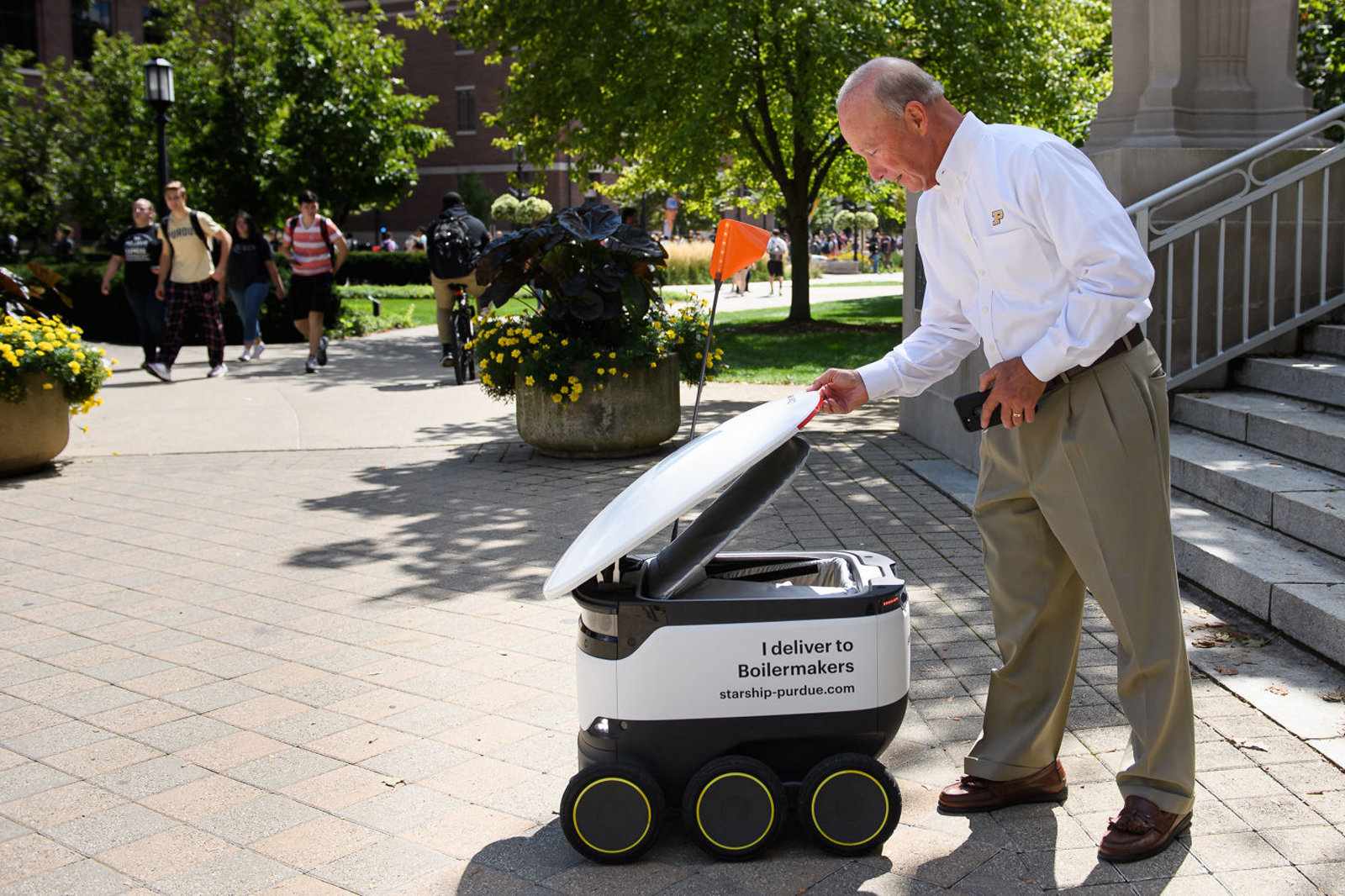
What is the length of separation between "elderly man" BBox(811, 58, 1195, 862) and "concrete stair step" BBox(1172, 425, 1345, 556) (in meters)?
2.17

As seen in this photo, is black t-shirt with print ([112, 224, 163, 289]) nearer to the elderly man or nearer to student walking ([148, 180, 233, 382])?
student walking ([148, 180, 233, 382])

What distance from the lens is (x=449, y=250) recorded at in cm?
1233

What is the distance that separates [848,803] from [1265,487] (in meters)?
3.16

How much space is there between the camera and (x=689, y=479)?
8.93ft

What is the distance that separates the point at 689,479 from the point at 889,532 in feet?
11.8

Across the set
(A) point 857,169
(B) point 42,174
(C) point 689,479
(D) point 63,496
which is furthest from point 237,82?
(C) point 689,479

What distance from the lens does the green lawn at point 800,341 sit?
13.5m

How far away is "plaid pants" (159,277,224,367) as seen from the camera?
12.8 meters

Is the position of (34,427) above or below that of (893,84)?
below

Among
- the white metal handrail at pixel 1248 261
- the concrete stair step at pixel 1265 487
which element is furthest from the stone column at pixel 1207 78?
the concrete stair step at pixel 1265 487

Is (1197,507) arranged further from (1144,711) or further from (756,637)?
(756,637)

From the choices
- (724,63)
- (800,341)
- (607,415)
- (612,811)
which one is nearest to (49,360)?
(607,415)

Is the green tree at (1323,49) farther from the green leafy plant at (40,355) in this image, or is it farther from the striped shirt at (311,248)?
the green leafy plant at (40,355)

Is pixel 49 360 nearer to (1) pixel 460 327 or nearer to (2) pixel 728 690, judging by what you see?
(1) pixel 460 327
